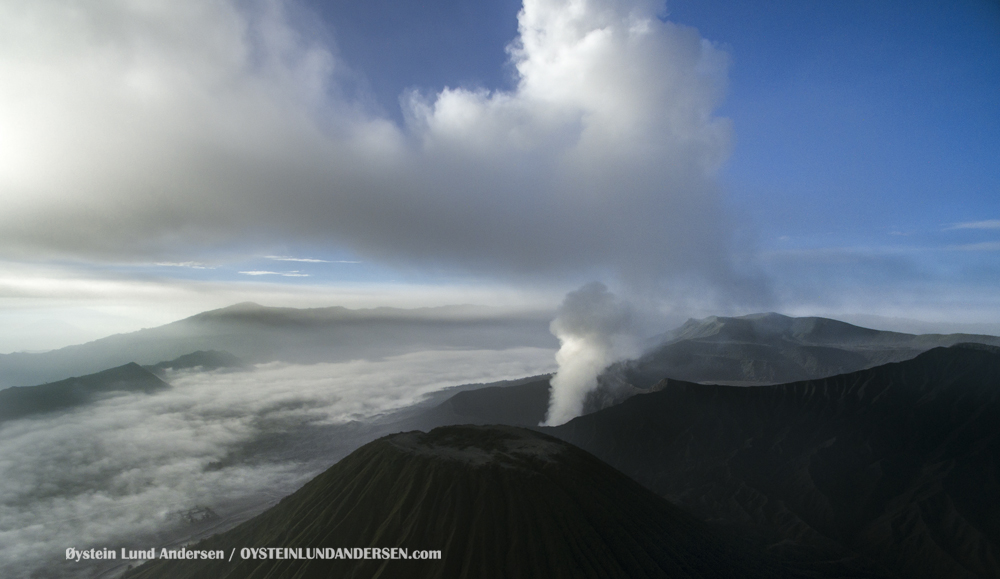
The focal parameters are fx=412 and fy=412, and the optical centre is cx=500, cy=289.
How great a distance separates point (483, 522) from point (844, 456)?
62469mm

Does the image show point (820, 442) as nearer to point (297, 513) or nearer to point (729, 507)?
point (729, 507)

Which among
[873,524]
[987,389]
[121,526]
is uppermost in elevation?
[987,389]

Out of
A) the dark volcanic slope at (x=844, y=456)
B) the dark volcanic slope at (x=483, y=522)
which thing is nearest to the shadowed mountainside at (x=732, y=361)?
the dark volcanic slope at (x=844, y=456)

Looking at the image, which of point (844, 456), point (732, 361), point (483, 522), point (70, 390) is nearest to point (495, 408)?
point (844, 456)

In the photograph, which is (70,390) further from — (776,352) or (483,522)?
(776,352)

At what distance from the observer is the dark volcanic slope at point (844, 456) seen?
49969 mm

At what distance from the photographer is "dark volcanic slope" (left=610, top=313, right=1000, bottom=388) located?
129750 millimetres

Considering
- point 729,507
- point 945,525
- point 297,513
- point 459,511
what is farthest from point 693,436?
point 297,513

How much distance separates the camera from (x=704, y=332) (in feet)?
605

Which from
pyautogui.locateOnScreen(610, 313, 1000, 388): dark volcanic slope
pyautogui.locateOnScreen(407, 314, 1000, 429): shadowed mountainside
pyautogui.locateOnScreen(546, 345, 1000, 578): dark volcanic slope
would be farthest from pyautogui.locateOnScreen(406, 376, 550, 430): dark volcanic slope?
pyautogui.locateOnScreen(546, 345, 1000, 578): dark volcanic slope

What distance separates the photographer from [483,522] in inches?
1422

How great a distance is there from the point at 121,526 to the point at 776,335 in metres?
212

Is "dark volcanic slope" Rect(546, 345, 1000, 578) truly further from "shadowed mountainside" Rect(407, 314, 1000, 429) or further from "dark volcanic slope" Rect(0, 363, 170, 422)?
"dark volcanic slope" Rect(0, 363, 170, 422)

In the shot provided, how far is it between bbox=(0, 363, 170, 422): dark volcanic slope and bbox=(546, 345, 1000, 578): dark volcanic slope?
509 ft
